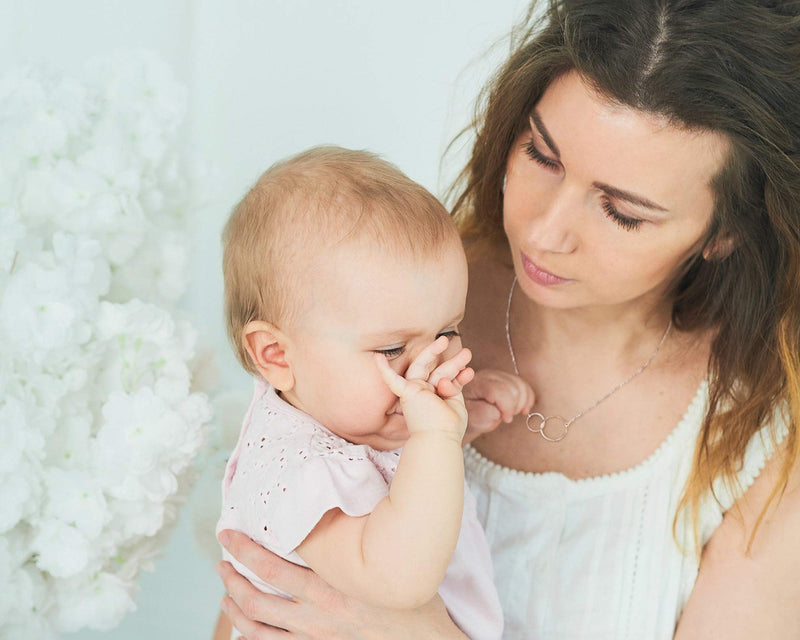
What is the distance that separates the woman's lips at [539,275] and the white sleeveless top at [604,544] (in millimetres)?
381

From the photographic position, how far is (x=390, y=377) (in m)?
1.34

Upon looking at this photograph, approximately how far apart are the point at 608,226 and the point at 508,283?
0.52 meters

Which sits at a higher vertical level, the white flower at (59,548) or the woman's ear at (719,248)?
the woman's ear at (719,248)

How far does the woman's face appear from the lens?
1.48m

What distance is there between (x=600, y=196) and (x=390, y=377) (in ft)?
1.53

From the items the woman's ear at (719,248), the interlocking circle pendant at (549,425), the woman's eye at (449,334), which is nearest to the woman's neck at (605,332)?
the interlocking circle pendant at (549,425)

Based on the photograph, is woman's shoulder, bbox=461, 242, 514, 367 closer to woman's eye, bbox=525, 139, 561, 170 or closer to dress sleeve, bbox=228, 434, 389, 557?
woman's eye, bbox=525, 139, 561, 170

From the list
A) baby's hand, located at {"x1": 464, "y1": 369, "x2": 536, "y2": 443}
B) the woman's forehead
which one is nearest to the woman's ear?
the woman's forehead

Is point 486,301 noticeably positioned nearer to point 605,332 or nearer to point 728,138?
point 605,332

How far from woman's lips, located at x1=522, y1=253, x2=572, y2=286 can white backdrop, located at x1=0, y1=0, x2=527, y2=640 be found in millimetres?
941

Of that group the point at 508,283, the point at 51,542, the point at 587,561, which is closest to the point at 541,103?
the point at 508,283

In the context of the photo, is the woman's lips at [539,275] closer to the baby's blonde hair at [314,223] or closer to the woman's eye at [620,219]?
the woman's eye at [620,219]

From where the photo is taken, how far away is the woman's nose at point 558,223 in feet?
5.08

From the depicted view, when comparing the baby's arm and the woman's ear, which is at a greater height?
the woman's ear
